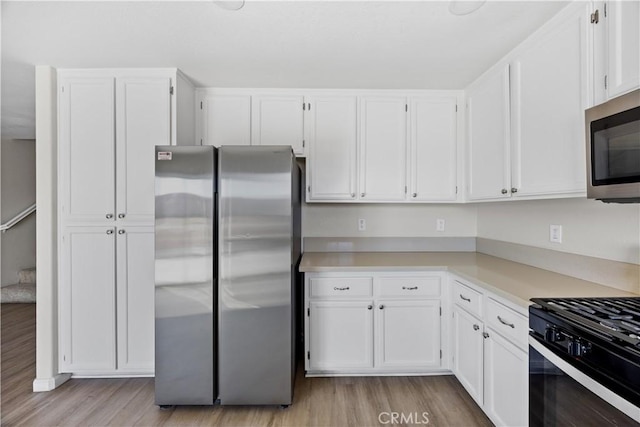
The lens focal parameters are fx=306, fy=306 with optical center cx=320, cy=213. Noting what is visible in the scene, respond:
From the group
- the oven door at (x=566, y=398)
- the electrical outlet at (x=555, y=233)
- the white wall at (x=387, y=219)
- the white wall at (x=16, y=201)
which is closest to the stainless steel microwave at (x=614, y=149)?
the oven door at (x=566, y=398)

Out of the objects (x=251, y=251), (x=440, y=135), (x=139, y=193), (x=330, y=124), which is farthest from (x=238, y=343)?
(x=440, y=135)

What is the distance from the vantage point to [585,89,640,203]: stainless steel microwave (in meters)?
1.11

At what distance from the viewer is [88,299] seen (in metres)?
2.25

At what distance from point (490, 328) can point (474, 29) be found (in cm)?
170

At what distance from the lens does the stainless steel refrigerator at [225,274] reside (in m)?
1.93

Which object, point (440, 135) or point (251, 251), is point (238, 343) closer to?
point (251, 251)

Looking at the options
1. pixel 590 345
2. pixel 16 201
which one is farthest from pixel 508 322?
pixel 16 201

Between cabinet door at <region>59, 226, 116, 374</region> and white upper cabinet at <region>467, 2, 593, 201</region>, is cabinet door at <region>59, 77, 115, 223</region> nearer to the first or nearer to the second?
cabinet door at <region>59, 226, 116, 374</region>

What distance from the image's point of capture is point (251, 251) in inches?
76.2

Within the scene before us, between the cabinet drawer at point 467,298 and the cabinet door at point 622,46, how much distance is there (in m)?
1.19

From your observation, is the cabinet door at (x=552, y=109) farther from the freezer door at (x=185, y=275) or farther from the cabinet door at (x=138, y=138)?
the cabinet door at (x=138, y=138)

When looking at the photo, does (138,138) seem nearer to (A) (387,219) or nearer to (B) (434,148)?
(A) (387,219)

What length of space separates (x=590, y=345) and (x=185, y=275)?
1978 millimetres

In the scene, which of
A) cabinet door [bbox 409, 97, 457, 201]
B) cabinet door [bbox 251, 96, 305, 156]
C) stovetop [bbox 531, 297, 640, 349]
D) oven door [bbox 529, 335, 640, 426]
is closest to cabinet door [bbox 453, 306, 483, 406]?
oven door [bbox 529, 335, 640, 426]
